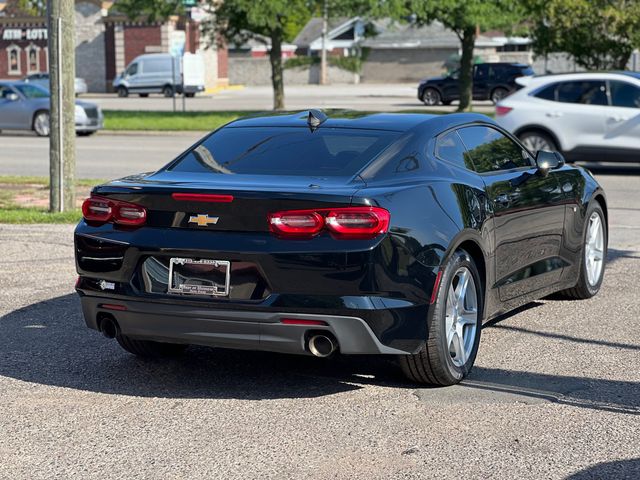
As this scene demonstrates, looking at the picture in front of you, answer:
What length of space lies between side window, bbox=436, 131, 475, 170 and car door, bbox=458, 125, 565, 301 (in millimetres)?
73

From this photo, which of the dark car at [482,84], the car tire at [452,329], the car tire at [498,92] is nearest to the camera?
the car tire at [452,329]

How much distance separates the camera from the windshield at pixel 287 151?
662 cm

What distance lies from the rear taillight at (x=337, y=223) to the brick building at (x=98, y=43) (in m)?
63.5

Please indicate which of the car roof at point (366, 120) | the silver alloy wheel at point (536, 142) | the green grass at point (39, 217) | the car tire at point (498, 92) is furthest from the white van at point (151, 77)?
Answer: the car roof at point (366, 120)

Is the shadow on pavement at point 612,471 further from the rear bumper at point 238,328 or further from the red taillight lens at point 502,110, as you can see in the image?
the red taillight lens at point 502,110

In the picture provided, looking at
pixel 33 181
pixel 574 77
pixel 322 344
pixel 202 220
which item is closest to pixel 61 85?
pixel 33 181

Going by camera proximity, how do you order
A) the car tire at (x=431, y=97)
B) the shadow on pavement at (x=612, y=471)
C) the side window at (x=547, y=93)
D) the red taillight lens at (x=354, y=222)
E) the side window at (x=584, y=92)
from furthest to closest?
1. the car tire at (x=431, y=97)
2. the side window at (x=547, y=93)
3. the side window at (x=584, y=92)
4. the red taillight lens at (x=354, y=222)
5. the shadow on pavement at (x=612, y=471)

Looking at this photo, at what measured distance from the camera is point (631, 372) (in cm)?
682

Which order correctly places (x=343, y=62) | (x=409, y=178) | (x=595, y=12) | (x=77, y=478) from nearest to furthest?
(x=77, y=478), (x=409, y=178), (x=595, y=12), (x=343, y=62)

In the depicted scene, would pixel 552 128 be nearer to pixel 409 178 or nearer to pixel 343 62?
pixel 409 178

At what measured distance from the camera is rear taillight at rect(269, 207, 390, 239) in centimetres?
597

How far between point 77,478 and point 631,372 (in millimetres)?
3277

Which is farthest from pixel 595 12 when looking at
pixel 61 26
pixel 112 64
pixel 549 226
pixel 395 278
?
pixel 112 64

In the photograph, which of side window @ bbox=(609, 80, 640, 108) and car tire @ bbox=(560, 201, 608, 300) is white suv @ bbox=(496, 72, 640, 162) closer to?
side window @ bbox=(609, 80, 640, 108)
